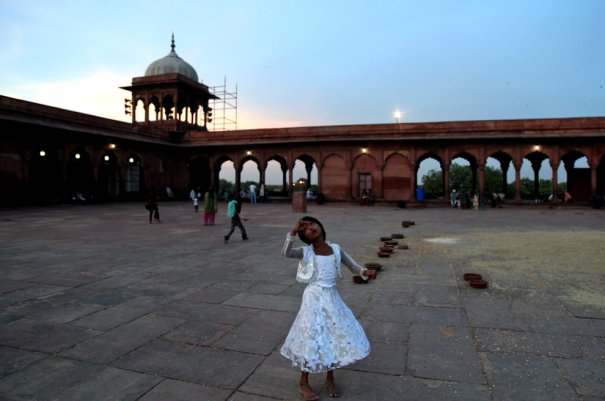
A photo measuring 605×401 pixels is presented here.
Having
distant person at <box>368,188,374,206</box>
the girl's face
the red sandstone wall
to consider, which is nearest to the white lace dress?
the girl's face

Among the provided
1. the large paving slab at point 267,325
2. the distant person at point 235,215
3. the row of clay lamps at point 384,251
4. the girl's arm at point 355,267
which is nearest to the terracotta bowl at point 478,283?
the large paving slab at point 267,325

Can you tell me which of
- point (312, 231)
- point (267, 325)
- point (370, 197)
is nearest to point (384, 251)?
point (267, 325)

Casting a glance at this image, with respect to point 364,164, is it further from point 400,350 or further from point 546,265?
point 400,350

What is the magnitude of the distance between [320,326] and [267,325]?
1290 mm

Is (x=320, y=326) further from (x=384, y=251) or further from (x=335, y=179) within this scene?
(x=335, y=179)

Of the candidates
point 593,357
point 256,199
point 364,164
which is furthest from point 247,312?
point 256,199

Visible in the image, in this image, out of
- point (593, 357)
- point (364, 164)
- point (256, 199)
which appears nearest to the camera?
point (593, 357)

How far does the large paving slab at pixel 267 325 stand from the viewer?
2.57 meters

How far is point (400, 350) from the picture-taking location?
3129 mm

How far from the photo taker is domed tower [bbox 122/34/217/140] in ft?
100

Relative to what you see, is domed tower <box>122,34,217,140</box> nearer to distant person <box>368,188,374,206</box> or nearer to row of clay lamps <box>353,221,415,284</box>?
distant person <box>368,188,374,206</box>

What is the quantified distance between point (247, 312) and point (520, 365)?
2.44 meters

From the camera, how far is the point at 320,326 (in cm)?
254

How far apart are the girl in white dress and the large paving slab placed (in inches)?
8.1
